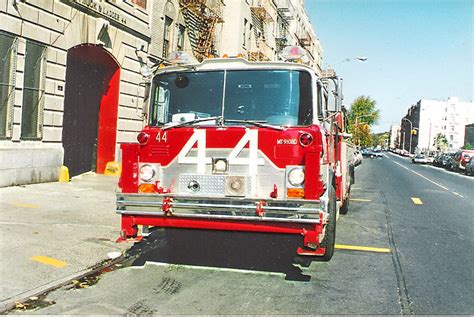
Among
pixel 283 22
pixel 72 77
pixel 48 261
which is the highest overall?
pixel 283 22

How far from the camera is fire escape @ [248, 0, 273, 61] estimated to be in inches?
1259

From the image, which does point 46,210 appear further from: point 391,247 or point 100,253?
point 391,247

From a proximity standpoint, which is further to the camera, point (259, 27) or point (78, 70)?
point (259, 27)

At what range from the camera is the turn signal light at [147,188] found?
5895 mm

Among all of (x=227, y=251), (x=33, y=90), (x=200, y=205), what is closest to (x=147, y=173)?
(x=200, y=205)

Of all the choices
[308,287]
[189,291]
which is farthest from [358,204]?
[189,291]

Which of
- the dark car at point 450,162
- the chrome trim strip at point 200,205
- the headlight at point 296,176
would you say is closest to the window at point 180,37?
the chrome trim strip at point 200,205

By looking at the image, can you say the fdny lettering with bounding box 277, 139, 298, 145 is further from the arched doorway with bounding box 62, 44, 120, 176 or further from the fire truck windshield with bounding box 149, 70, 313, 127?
the arched doorway with bounding box 62, 44, 120, 176

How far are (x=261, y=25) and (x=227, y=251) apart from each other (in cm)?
3086

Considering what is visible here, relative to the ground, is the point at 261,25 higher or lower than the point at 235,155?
higher

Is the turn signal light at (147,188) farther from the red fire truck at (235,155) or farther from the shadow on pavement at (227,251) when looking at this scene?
the shadow on pavement at (227,251)

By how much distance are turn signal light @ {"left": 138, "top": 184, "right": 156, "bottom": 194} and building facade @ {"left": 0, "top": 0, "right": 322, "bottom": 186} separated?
172 centimetres

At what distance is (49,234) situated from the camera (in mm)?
7441

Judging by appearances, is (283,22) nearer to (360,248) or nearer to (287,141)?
(360,248)
